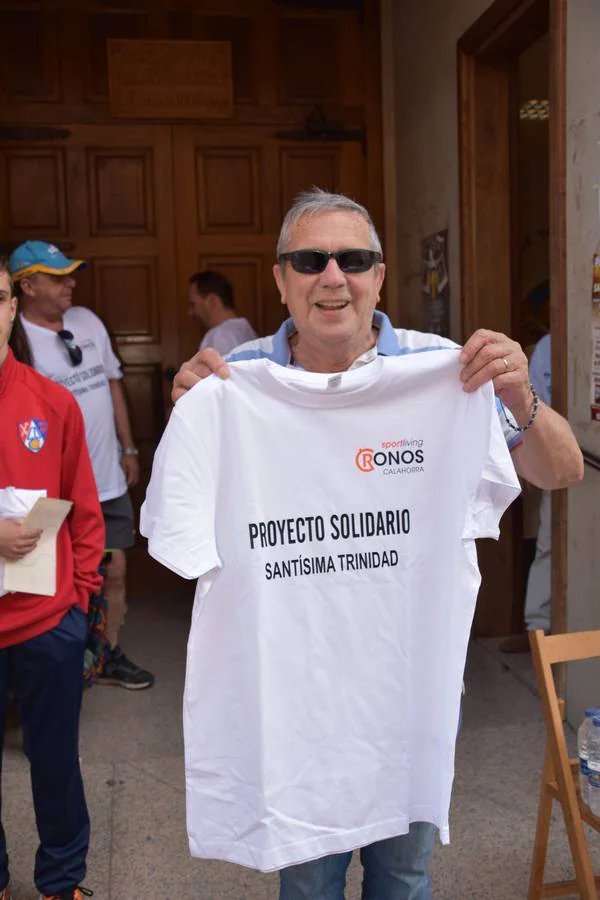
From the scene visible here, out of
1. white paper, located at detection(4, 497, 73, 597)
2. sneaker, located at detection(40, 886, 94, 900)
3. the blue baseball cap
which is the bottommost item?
sneaker, located at detection(40, 886, 94, 900)

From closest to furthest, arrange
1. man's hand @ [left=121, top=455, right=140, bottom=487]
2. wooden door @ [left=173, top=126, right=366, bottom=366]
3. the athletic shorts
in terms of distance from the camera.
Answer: the athletic shorts, man's hand @ [left=121, top=455, right=140, bottom=487], wooden door @ [left=173, top=126, right=366, bottom=366]

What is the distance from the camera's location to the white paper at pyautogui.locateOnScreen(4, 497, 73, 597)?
2.10 metres

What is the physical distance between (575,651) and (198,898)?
1250 millimetres

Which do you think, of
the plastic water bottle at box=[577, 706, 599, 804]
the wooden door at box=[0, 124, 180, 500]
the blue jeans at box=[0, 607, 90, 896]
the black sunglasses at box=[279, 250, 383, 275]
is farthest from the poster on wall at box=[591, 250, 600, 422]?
the wooden door at box=[0, 124, 180, 500]

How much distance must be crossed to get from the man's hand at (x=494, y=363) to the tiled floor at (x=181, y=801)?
157cm

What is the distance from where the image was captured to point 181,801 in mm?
2967

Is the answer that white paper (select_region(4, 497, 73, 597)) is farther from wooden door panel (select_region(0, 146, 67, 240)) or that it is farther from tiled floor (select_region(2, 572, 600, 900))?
wooden door panel (select_region(0, 146, 67, 240))

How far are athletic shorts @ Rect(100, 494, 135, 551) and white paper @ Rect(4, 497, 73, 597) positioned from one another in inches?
66.2

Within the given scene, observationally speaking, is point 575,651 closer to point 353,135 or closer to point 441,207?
point 441,207

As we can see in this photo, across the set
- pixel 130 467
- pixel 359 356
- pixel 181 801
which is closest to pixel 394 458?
pixel 359 356

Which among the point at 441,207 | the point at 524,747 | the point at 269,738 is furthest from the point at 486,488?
the point at 441,207

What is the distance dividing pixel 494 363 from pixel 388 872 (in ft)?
3.40

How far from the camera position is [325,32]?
17.3 feet

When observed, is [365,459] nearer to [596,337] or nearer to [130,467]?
[596,337]
